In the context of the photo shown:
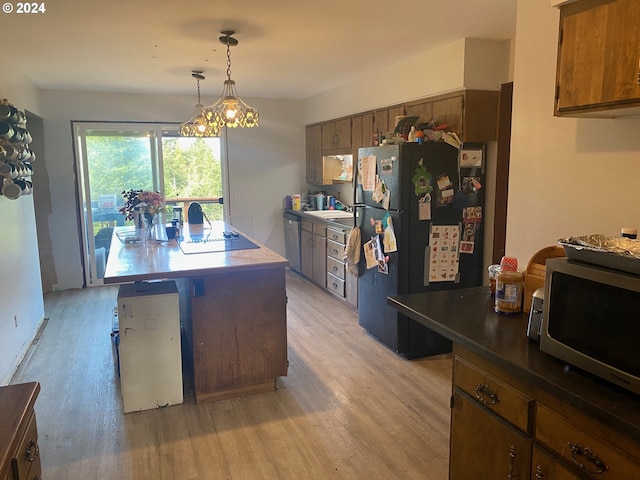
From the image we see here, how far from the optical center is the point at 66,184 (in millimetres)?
5695

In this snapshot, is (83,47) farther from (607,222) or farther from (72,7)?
(607,222)

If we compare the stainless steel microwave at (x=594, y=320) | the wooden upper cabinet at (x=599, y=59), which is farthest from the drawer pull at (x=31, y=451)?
the wooden upper cabinet at (x=599, y=59)

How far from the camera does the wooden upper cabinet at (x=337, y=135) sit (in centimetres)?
531

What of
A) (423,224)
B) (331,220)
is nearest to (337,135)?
(331,220)

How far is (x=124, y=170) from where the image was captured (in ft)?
19.6

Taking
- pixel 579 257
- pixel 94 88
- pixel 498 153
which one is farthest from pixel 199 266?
pixel 94 88

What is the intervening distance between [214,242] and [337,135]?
245 cm

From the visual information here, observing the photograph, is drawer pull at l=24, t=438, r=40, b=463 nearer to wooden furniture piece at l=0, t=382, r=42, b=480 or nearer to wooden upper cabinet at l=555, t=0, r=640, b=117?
wooden furniture piece at l=0, t=382, r=42, b=480

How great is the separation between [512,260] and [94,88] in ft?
17.0

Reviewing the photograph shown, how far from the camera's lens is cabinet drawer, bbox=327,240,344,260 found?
501cm

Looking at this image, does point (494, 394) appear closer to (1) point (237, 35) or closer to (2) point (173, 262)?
(2) point (173, 262)

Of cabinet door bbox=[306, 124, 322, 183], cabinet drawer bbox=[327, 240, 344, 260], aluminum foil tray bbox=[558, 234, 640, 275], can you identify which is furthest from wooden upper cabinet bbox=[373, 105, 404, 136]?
aluminum foil tray bbox=[558, 234, 640, 275]

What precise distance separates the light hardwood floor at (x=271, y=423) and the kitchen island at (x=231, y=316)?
153mm

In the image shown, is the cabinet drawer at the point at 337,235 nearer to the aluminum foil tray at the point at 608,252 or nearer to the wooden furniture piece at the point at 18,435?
the aluminum foil tray at the point at 608,252
